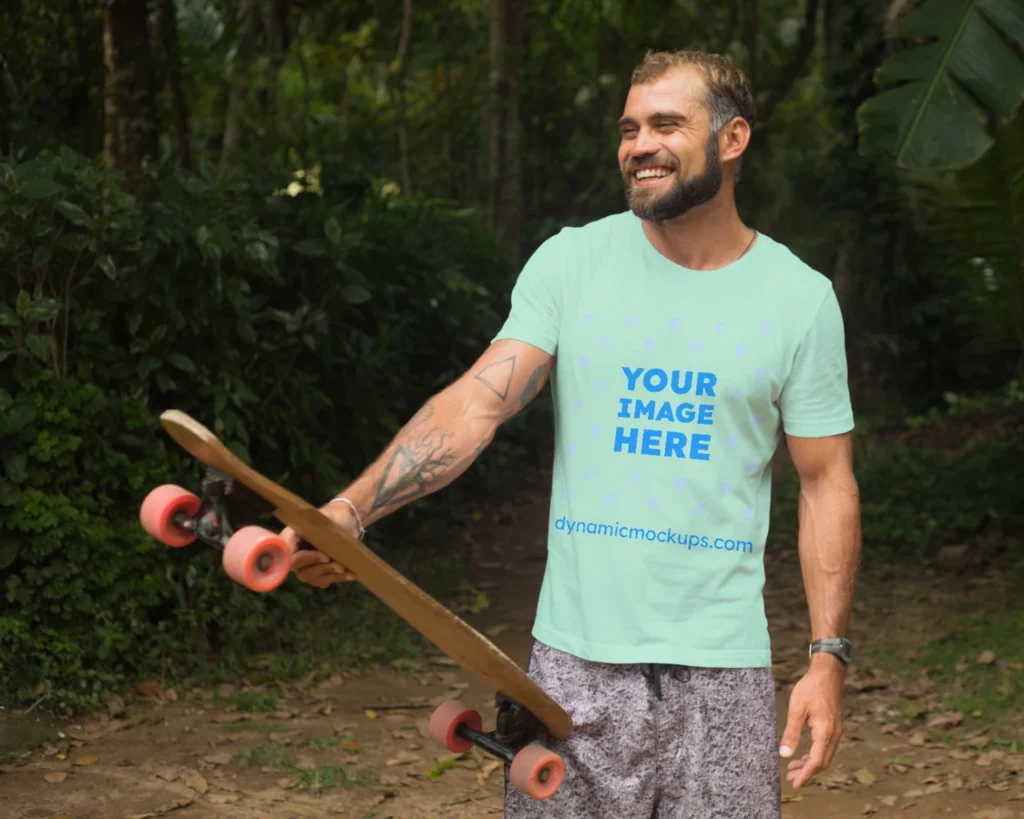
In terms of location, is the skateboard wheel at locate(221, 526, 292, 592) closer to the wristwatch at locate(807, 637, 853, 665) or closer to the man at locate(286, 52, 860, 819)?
the man at locate(286, 52, 860, 819)

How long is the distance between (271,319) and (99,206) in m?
1.21

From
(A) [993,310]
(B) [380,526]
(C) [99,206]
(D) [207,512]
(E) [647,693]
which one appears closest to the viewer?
(D) [207,512]

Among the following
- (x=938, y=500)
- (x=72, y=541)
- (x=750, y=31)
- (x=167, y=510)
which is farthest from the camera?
(x=750, y=31)

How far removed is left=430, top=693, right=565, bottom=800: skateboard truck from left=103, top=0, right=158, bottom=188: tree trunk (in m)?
4.59

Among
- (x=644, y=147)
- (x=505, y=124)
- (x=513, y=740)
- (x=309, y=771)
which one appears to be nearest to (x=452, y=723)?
(x=513, y=740)

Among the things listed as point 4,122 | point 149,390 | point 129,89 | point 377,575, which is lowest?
point 377,575

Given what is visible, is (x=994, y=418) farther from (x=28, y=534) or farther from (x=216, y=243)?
(x=28, y=534)

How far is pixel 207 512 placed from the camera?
2.04m

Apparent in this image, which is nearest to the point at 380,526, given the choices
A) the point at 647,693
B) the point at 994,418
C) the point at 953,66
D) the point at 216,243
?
the point at 216,243

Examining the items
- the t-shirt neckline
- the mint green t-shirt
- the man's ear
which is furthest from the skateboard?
the man's ear

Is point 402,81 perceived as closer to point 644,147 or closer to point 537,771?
point 644,147

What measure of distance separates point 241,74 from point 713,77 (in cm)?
887

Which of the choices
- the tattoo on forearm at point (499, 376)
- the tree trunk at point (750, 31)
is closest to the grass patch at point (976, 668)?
the tattoo on forearm at point (499, 376)

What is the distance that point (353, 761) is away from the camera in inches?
198
